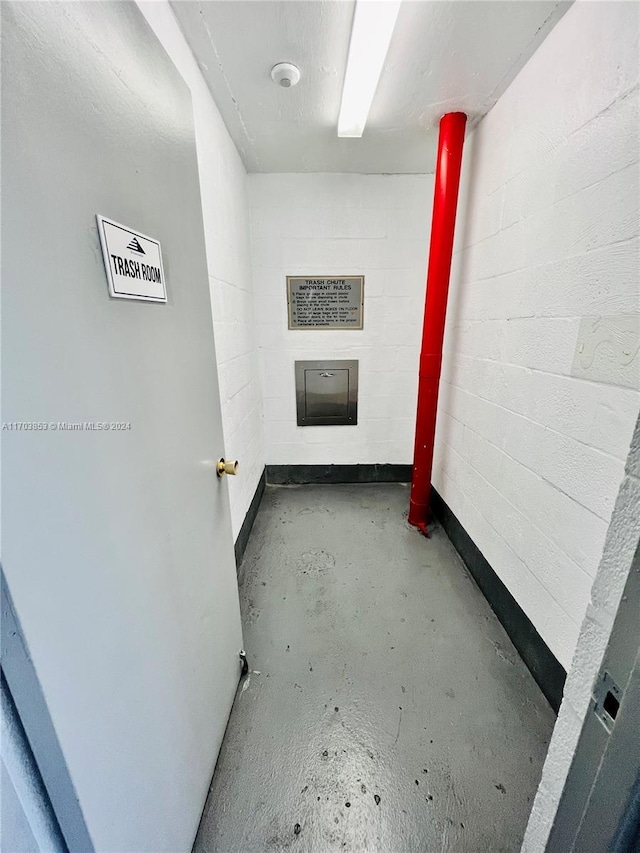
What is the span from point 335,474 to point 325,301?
4.70 ft

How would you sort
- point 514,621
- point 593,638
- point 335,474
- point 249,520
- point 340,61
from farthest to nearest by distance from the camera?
point 335,474, point 249,520, point 514,621, point 340,61, point 593,638

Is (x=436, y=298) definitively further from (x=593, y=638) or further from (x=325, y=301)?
(x=593, y=638)

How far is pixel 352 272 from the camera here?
2373 millimetres

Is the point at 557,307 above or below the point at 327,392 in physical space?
above

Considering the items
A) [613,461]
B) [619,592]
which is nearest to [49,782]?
[619,592]

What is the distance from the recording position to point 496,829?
3.04ft

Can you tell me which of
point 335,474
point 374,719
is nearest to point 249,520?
point 335,474

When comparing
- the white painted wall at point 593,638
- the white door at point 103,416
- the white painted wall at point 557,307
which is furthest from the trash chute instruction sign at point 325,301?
the white painted wall at point 593,638

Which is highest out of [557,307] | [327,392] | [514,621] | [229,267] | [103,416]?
[229,267]

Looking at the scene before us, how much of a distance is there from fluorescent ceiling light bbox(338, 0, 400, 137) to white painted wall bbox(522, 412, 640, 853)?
1.41m

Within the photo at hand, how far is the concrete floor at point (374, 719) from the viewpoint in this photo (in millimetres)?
935

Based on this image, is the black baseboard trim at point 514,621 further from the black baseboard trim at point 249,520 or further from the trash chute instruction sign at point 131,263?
the trash chute instruction sign at point 131,263

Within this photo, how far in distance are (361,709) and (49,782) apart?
109 cm

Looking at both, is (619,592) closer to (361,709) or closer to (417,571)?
(361,709)
